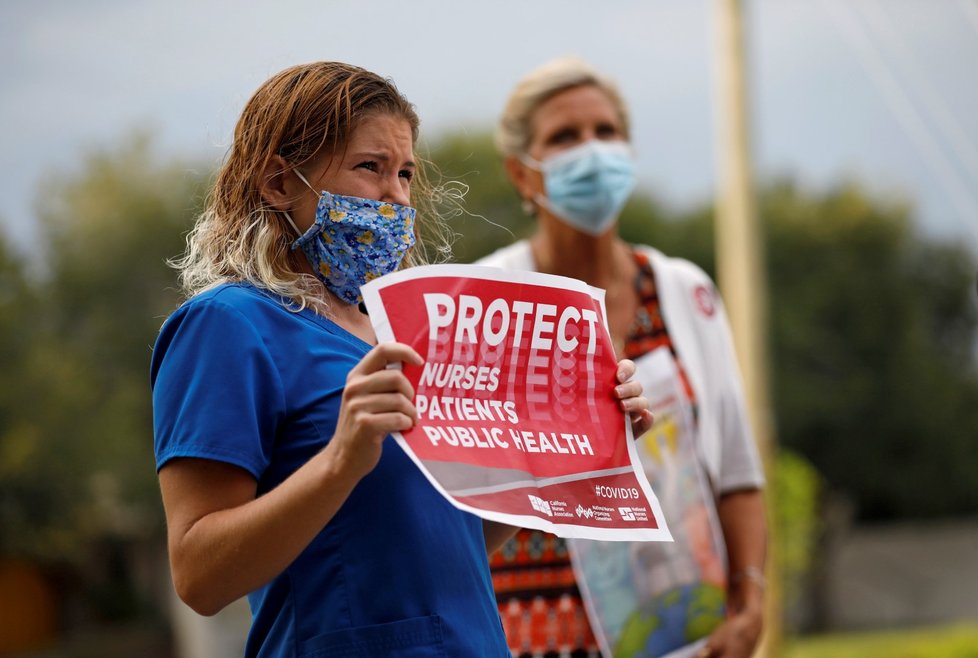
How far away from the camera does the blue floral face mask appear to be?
2000mm

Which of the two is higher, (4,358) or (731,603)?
(4,358)

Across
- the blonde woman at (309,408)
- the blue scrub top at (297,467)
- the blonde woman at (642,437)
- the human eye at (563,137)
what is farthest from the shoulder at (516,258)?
the blue scrub top at (297,467)

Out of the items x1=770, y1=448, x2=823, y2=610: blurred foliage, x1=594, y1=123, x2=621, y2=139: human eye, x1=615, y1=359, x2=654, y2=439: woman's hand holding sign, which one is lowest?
x1=770, y1=448, x2=823, y2=610: blurred foliage

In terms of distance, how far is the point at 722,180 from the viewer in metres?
9.76

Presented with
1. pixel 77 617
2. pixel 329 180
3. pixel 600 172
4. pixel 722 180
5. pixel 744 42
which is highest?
pixel 744 42

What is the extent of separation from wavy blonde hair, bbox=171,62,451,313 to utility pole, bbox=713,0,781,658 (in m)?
7.44

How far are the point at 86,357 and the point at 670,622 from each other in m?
22.0

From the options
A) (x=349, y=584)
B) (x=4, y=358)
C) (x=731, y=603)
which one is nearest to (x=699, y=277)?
(x=731, y=603)

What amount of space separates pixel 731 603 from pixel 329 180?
185cm

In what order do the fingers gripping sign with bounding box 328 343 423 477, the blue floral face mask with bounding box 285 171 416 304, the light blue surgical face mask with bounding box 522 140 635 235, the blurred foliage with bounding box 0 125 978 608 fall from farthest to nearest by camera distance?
the blurred foliage with bounding box 0 125 978 608 → the light blue surgical face mask with bounding box 522 140 635 235 → the blue floral face mask with bounding box 285 171 416 304 → the fingers gripping sign with bounding box 328 343 423 477

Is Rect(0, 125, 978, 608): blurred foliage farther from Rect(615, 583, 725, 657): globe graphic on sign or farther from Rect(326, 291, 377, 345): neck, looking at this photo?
Rect(326, 291, 377, 345): neck

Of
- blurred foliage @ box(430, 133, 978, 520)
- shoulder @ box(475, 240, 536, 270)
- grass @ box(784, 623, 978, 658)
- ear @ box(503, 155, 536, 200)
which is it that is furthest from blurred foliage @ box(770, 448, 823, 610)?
shoulder @ box(475, 240, 536, 270)

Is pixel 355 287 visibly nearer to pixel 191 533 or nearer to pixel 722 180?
pixel 191 533

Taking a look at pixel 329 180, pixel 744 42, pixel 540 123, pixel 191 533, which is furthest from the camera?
pixel 744 42
